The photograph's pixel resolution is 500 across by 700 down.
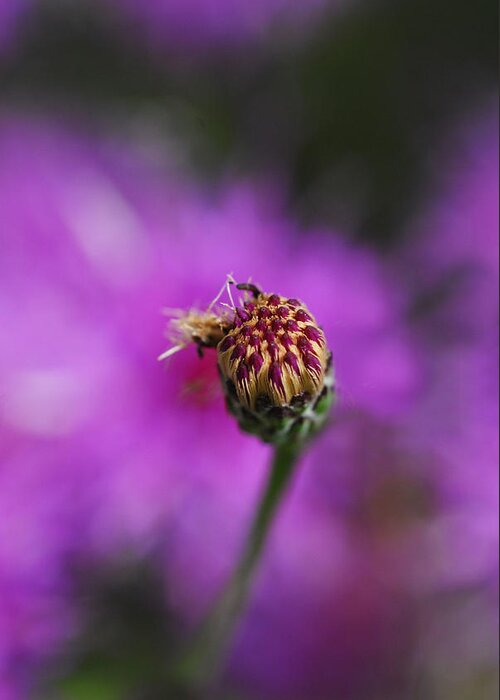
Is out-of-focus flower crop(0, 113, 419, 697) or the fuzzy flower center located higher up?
out-of-focus flower crop(0, 113, 419, 697)

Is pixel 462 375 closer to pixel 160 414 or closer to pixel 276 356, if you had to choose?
pixel 160 414

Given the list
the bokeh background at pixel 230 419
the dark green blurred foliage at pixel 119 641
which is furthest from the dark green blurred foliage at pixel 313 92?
the dark green blurred foliage at pixel 119 641

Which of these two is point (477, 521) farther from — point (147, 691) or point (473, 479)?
point (147, 691)

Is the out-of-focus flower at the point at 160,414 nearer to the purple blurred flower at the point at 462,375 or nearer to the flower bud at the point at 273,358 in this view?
the purple blurred flower at the point at 462,375

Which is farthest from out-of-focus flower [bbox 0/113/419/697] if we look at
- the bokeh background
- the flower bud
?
the flower bud

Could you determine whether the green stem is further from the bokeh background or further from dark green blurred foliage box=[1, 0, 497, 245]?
dark green blurred foliage box=[1, 0, 497, 245]

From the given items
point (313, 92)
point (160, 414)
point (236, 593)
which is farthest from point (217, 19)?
point (236, 593)
